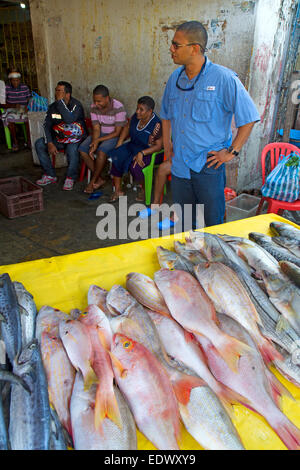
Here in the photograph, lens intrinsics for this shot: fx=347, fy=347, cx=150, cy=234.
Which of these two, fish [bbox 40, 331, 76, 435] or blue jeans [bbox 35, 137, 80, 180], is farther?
blue jeans [bbox 35, 137, 80, 180]

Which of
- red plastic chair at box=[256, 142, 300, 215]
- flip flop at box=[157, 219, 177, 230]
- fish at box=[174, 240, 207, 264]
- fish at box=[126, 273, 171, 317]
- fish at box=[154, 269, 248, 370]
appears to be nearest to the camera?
fish at box=[154, 269, 248, 370]

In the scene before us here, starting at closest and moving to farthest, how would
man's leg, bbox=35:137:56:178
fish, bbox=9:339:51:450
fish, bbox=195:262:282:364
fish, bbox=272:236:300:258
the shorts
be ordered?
fish, bbox=9:339:51:450 → fish, bbox=195:262:282:364 → fish, bbox=272:236:300:258 → the shorts → man's leg, bbox=35:137:56:178

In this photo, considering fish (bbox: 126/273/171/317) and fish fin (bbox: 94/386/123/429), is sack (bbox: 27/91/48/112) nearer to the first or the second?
fish (bbox: 126/273/171/317)

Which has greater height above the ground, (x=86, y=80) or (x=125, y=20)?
(x=125, y=20)

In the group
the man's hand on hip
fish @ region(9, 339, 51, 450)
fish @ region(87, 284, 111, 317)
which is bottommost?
Answer: fish @ region(9, 339, 51, 450)

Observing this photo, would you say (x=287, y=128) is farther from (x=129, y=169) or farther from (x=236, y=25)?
(x=129, y=169)

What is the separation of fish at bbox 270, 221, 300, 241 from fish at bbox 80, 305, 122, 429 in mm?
1379

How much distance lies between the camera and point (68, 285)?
1.81m

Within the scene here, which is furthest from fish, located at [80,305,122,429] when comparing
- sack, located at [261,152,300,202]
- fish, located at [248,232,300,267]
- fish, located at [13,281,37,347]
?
sack, located at [261,152,300,202]

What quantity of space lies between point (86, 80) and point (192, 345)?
6.69 meters

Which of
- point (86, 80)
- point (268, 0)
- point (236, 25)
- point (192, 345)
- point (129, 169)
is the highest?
point (268, 0)

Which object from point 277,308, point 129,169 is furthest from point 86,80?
point 277,308

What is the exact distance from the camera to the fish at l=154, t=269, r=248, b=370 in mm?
1277

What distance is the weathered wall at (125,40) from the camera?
4.73 metres
